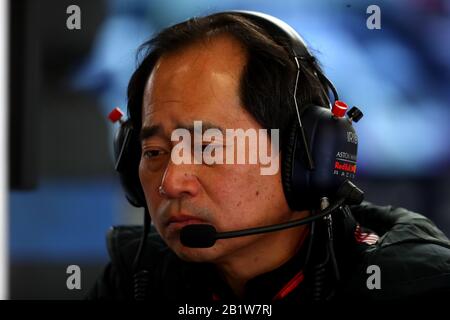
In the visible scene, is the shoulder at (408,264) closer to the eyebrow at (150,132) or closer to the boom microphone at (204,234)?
the boom microphone at (204,234)

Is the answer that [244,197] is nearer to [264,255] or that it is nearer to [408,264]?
[264,255]

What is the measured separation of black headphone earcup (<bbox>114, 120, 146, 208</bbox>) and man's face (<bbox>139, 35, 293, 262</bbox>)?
6 centimetres

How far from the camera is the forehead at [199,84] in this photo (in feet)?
2.94

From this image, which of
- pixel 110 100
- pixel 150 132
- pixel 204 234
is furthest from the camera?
pixel 110 100

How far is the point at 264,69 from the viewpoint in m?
0.94

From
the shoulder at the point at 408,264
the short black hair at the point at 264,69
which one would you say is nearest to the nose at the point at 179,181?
the short black hair at the point at 264,69

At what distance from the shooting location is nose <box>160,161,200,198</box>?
88 centimetres

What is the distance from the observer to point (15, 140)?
103cm

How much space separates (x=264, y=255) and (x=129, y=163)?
24cm

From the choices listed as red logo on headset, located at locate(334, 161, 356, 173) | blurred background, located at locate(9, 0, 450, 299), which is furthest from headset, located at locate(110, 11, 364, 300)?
blurred background, located at locate(9, 0, 450, 299)

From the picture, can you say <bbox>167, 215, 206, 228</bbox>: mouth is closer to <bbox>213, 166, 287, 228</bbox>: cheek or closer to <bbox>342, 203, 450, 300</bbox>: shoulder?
<bbox>213, 166, 287, 228</bbox>: cheek

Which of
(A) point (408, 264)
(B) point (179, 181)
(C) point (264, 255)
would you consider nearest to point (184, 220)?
(B) point (179, 181)

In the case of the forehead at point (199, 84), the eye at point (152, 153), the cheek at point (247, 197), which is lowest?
the cheek at point (247, 197)

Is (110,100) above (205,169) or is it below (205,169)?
above
